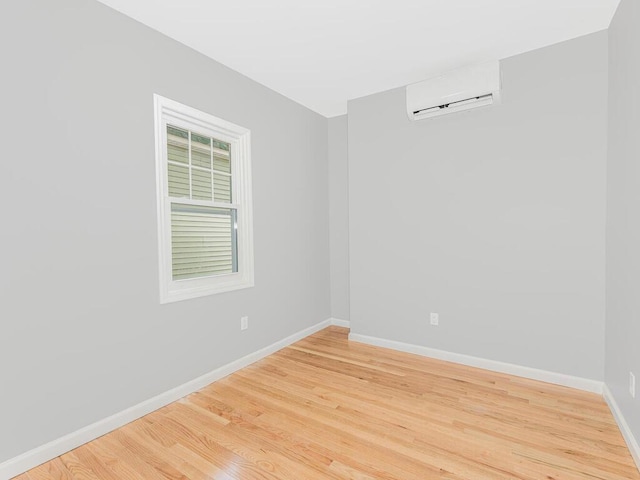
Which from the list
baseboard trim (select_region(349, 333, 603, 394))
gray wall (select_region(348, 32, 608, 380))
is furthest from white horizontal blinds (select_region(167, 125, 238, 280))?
A: baseboard trim (select_region(349, 333, 603, 394))

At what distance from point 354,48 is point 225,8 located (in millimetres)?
1059

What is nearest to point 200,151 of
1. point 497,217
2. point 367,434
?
point 367,434

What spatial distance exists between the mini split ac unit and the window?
169cm

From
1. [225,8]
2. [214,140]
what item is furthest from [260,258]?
[225,8]

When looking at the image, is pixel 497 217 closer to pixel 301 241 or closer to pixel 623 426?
pixel 623 426

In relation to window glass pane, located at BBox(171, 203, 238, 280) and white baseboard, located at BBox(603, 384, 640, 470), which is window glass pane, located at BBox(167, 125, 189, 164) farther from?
white baseboard, located at BBox(603, 384, 640, 470)

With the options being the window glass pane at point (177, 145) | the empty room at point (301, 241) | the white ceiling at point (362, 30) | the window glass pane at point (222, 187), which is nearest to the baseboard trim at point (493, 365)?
the empty room at point (301, 241)

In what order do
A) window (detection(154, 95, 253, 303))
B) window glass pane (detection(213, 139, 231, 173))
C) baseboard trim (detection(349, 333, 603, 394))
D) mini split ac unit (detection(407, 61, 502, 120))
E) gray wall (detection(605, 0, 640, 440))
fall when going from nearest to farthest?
gray wall (detection(605, 0, 640, 440))
window (detection(154, 95, 253, 303))
baseboard trim (detection(349, 333, 603, 394))
mini split ac unit (detection(407, 61, 502, 120))
window glass pane (detection(213, 139, 231, 173))

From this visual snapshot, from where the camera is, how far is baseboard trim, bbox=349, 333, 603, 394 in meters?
A: 2.52

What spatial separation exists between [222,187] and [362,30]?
177cm

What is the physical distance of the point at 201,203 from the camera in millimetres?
2730

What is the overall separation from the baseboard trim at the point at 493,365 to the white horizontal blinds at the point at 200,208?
5.97 ft

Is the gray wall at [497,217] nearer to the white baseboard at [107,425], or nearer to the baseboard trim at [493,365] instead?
the baseboard trim at [493,365]

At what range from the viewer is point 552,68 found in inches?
Answer: 102
